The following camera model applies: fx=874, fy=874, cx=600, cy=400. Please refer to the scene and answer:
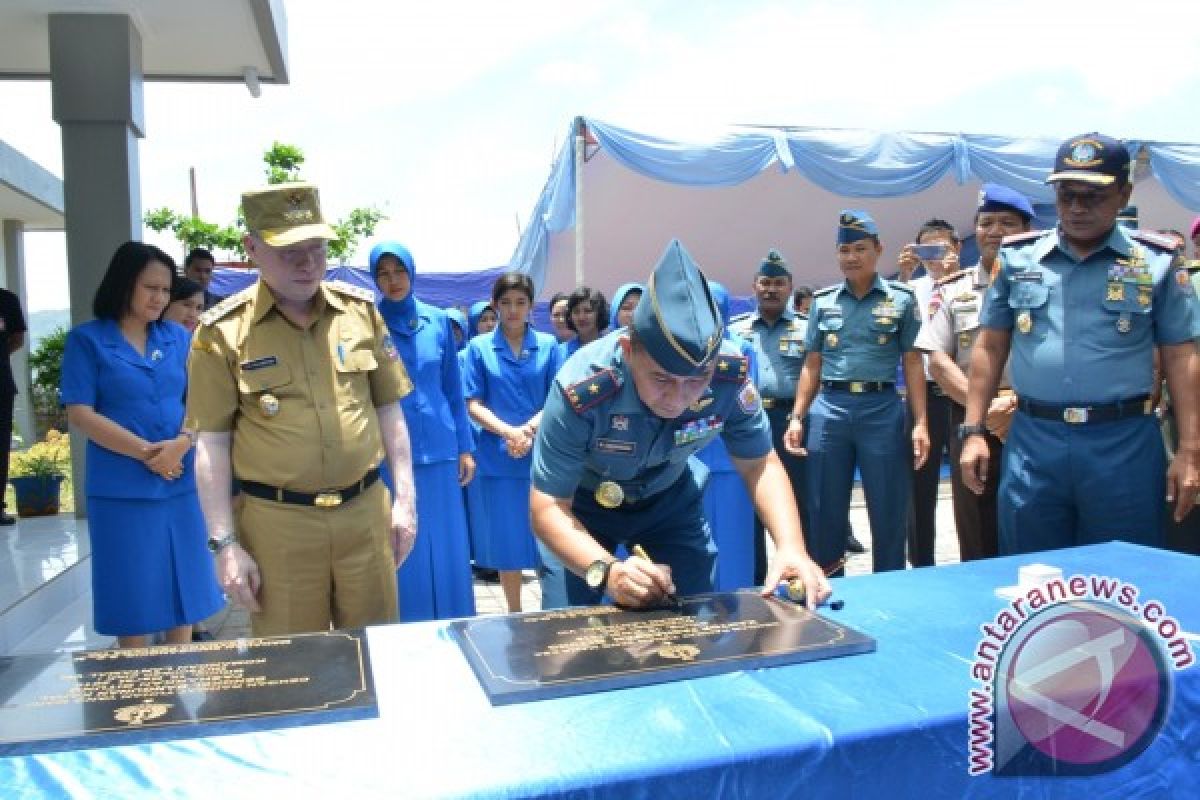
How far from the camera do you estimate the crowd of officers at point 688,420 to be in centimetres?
203

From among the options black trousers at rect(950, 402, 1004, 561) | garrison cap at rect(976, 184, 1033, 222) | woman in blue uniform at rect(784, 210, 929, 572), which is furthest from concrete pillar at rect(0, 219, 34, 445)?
garrison cap at rect(976, 184, 1033, 222)

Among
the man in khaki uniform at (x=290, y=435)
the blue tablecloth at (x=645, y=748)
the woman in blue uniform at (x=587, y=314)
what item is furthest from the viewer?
the woman in blue uniform at (x=587, y=314)

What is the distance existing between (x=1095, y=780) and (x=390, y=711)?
1125 millimetres

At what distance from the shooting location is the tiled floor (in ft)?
13.1

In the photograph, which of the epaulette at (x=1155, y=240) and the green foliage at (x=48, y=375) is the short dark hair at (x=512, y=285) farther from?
the green foliage at (x=48, y=375)

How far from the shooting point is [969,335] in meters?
3.87

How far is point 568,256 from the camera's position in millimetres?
10953

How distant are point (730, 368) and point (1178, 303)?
1641 millimetres

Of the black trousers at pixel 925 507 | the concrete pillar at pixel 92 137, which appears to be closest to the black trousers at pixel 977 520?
the black trousers at pixel 925 507

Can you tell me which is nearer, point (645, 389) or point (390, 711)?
point (390, 711)

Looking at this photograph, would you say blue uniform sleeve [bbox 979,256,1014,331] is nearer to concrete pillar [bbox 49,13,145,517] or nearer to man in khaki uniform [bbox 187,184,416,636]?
man in khaki uniform [bbox 187,184,416,636]

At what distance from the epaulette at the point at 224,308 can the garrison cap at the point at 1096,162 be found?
2418mm

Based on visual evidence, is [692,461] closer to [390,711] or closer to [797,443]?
[390,711]

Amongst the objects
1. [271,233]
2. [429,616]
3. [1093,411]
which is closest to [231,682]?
[271,233]
